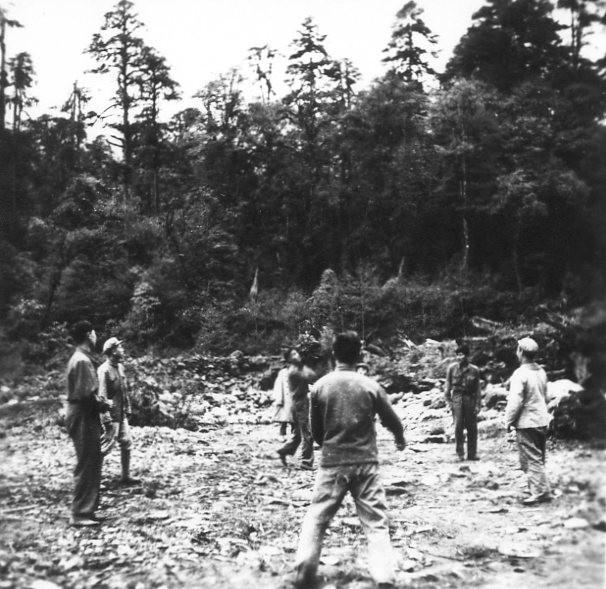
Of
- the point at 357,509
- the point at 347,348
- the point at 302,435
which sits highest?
the point at 347,348

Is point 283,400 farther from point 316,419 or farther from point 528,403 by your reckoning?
point 316,419

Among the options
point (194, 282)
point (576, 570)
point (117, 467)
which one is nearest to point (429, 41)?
point (194, 282)

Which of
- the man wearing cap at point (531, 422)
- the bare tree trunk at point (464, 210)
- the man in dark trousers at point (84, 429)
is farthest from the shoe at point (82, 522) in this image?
the bare tree trunk at point (464, 210)

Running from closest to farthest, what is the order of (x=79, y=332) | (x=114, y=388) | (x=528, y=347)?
(x=79, y=332) → (x=528, y=347) → (x=114, y=388)

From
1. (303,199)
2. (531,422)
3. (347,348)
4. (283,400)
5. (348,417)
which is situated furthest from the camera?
(303,199)

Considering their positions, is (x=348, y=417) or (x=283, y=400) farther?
(x=283, y=400)

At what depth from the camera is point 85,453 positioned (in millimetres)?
5586

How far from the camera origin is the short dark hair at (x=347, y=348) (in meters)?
4.31

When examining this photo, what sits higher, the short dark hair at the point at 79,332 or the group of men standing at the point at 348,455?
the short dark hair at the point at 79,332

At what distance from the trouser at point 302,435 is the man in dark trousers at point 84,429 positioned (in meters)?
3.70

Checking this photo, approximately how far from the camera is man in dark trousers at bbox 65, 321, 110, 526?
5.56m

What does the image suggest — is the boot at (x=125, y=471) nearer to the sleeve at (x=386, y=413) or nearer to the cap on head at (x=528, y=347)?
the sleeve at (x=386, y=413)

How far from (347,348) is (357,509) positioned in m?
1.10

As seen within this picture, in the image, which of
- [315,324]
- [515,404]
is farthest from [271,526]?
[315,324]
